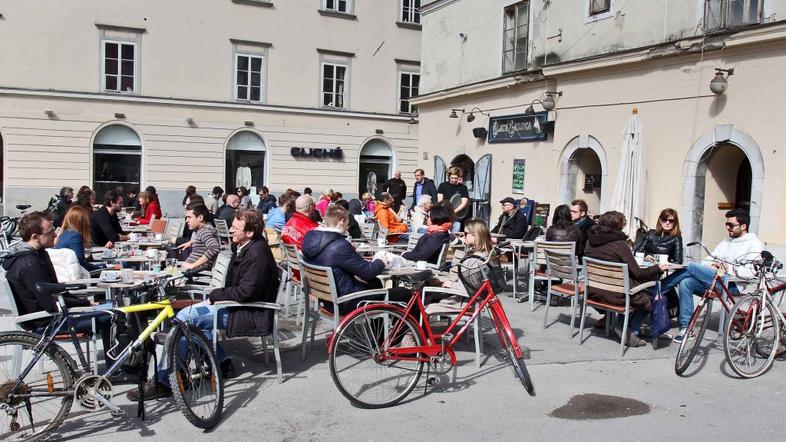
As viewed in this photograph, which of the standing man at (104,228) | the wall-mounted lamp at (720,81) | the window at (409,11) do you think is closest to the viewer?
the standing man at (104,228)

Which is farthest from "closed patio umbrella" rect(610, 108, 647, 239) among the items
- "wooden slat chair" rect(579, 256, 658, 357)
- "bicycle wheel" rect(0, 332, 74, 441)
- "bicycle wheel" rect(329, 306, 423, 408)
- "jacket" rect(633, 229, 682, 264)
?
"bicycle wheel" rect(0, 332, 74, 441)

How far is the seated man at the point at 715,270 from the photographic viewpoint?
7.17m

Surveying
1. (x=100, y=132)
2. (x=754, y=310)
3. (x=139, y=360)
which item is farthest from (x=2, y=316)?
(x=100, y=132)

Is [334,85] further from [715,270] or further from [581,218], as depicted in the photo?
[715,270]

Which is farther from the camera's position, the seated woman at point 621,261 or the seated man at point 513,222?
the seated man at point 513,222

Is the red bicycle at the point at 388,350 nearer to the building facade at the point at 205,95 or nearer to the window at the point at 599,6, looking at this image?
the window at the point at 599,6

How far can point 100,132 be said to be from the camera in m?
25.6

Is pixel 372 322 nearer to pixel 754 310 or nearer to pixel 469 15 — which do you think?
pixel 754 310

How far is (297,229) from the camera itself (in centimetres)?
849

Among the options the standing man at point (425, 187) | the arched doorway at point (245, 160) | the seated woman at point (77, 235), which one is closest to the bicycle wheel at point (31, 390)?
the seated woman at point (77, 235)

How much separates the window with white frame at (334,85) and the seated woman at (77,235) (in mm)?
21874

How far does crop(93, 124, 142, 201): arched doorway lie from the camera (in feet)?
84.4

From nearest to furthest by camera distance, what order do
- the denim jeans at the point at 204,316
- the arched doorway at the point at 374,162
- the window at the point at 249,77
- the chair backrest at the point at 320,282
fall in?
the denim jeans at the point at 204,316, the chair backrest at the point at 320,282, the window at the point at 249,77, the arched doorway at the point at 374,162

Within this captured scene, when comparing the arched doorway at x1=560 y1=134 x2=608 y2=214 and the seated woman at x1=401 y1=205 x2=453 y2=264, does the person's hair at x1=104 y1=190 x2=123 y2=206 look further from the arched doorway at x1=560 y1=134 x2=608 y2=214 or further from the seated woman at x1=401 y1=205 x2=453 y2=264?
the arched doorway at x1=560 y1=134 x2=608 y2=214
